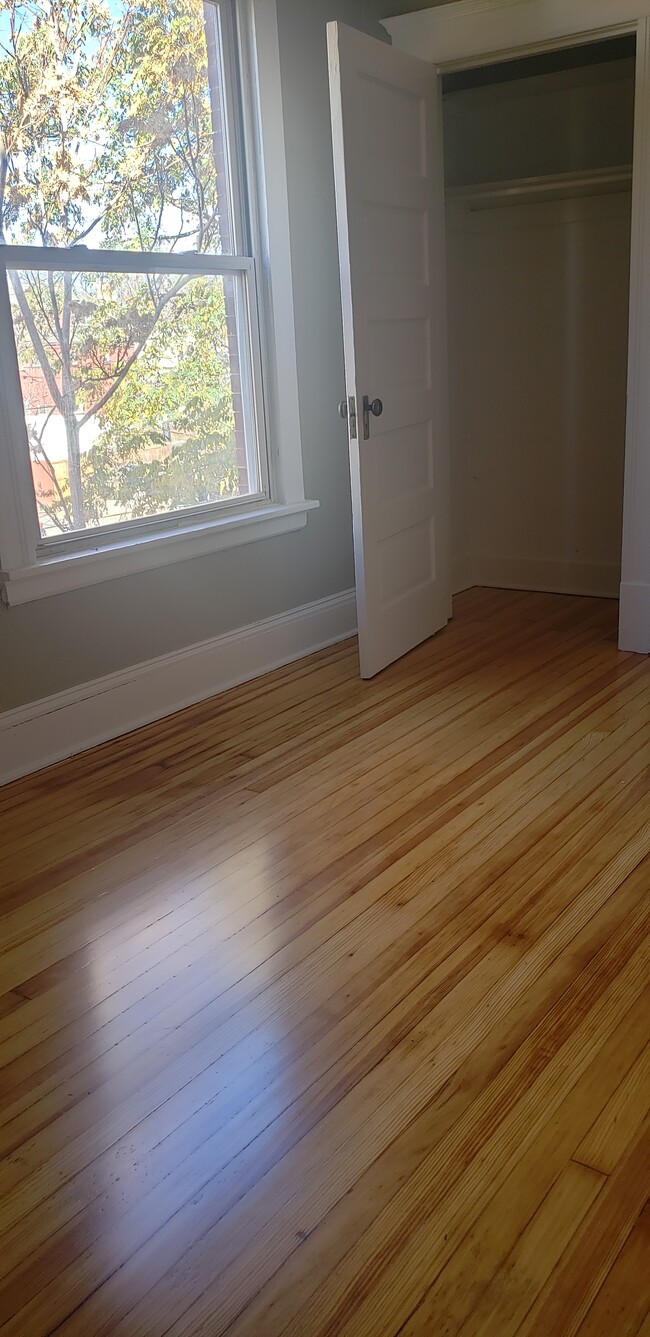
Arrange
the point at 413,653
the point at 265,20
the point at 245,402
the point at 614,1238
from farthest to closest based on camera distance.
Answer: the point at 413,653 < the point at 245,402 < the point at 265,20 < the point at 614,1238

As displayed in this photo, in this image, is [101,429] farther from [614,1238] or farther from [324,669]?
[614,1238]

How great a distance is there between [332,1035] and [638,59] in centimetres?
338

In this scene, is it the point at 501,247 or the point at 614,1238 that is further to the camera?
the point at 501,247

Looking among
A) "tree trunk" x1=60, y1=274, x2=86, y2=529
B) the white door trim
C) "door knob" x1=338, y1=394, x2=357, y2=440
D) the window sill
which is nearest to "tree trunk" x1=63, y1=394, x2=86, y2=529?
"tree trunk" x1=60, y1=274, x2=86, y2=529

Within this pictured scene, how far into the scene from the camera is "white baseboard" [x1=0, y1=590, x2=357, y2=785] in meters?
3.17

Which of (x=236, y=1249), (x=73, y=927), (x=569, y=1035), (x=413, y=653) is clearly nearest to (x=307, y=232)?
(x=413, y=653)

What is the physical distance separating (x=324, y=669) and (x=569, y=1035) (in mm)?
2340

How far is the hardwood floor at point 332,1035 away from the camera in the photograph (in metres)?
1.41

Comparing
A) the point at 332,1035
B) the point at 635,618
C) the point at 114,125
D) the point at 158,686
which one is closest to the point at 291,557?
the point at 158,686

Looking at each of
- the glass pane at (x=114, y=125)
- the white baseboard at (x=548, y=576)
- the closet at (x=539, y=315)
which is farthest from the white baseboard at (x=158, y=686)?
the glass pane at (x=114, y=125)

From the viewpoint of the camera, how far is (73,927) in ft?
7.60

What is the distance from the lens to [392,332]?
3838 millimetres

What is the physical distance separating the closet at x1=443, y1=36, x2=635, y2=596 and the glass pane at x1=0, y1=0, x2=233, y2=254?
1.45 m

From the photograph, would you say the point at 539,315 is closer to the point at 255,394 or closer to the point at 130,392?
the point at 255,394
